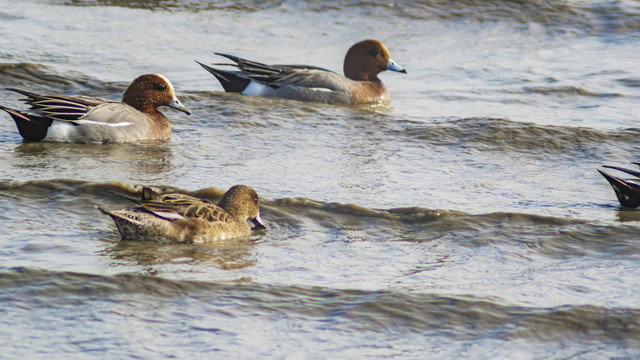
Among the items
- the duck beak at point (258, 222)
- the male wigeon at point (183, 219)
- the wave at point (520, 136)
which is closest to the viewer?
the male wigeon at point (183, 219)

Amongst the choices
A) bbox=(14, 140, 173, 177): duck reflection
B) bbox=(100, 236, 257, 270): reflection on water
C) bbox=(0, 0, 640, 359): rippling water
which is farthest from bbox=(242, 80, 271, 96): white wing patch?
bbox=(100, 236, 257, 270): reflection on water

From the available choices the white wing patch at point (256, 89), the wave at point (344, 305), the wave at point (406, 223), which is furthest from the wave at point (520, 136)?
the wave at point (344, 305)

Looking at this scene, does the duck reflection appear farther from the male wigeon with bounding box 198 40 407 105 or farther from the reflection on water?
the male wigeon with bounding box 198 40 407 105

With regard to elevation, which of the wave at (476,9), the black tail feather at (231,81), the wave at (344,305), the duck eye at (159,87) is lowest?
the wave at (344,305)

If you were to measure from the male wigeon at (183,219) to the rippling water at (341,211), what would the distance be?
0.10m

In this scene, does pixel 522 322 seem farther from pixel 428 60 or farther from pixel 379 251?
pixel 428 60

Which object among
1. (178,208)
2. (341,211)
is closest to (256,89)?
(341,211)

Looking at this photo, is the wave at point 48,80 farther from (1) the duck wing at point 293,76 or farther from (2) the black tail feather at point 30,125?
(2) the black tail feather at point 30,125

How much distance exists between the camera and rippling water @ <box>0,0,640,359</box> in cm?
479

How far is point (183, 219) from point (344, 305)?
5.02ft

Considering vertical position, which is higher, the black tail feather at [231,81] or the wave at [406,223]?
the black tail feather at [231,81]

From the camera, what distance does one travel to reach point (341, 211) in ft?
22.9

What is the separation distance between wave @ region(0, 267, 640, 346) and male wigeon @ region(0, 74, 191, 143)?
3980mm

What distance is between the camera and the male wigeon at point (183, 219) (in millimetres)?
6051
